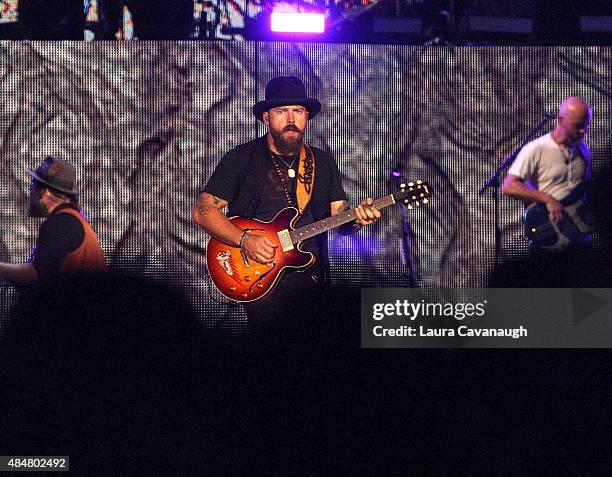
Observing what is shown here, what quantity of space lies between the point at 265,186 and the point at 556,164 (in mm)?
1591

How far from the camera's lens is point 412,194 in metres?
4.81

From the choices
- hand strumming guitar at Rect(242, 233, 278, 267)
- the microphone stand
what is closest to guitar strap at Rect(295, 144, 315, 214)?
hand strumming guitar at Rect(242, 233, 278, 267)

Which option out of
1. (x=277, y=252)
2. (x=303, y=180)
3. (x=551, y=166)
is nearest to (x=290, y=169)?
(x=303, y=180)

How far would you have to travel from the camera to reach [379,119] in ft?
16.5

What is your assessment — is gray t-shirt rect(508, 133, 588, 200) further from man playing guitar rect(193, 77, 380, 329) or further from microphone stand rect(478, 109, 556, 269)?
man playing guitar rect(193, 77, 380, 329)

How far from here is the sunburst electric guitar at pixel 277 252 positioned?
468 cm

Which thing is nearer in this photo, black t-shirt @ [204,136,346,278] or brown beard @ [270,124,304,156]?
black t-shirt @ [204,136,346,278]

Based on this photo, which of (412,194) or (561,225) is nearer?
(412,194)

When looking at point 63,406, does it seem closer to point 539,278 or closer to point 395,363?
point 395,363

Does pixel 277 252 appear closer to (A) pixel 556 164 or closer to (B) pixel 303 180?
(B) pixel 303 180

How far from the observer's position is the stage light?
16.6 ft

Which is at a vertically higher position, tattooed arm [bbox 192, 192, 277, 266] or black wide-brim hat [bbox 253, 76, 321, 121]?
black wide-brim hat [bbox 253, 76, 321, 121]

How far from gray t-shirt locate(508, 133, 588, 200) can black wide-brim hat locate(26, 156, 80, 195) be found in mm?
2368

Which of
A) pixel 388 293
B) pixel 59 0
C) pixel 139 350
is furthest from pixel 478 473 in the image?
pixel 59 0
